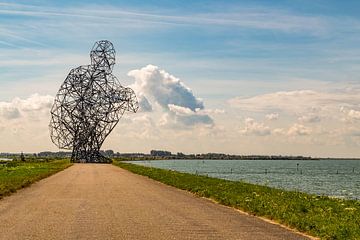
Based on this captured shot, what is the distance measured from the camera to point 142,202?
24250mm

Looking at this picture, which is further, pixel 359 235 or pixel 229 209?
pixel 229 209

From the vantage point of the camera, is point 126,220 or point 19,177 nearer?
point 126,220

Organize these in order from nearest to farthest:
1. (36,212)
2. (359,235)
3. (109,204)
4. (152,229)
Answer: (359,235) → (152,229) → (36,212) → (109,204)

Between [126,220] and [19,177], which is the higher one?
[19,177]

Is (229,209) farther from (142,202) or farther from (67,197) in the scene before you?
(67,197)

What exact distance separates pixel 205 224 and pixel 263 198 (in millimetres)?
8065

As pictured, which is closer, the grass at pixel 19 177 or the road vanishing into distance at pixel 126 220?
the road vanishing into distance at pixel 126 220

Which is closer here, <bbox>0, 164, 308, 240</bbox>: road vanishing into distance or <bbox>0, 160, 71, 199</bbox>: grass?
<bbox>0, 164, 308, 240</bbox>: road vanishing into distance

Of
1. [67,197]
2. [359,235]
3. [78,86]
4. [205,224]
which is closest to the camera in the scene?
[359,235]

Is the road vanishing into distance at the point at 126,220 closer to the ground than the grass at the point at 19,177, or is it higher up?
closer to the ground

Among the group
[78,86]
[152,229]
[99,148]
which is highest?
[78,86]

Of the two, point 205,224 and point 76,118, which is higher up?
point 76,118

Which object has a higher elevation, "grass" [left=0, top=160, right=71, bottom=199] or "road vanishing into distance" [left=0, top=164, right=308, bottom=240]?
"grass" [left=0, top=160, right=71, bottom=199]

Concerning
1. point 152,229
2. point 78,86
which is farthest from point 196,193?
point 78,86
